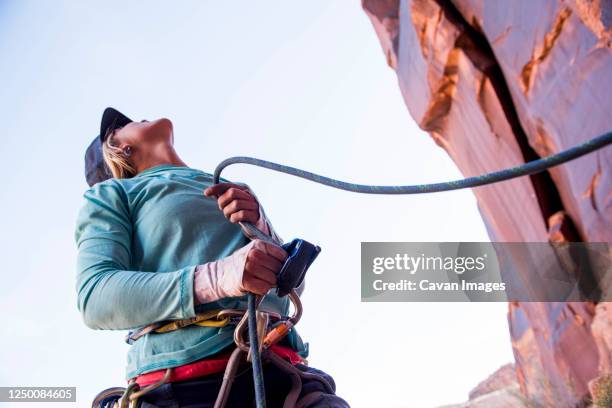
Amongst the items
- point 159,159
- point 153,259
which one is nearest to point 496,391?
point 159,159

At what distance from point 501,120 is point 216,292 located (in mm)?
5784

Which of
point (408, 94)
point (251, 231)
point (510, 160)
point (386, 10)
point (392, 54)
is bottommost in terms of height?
point (251, 231)

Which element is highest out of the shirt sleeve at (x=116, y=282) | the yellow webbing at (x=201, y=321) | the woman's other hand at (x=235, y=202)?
the woman's other hand at (x=235, y=202)

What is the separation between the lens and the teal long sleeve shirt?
0.84 meters

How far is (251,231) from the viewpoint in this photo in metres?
0.86

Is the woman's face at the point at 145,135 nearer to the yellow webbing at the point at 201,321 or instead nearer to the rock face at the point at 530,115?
the yellow webbing at the point at 201,321

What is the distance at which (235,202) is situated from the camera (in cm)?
88

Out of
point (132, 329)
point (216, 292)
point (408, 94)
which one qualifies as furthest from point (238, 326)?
point (408, 94)

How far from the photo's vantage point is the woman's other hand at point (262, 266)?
0.77 metres

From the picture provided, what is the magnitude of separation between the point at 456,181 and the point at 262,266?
272 millimetres

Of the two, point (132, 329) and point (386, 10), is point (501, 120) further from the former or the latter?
point (132, 329)

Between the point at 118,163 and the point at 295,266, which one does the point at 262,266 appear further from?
the point at 118,163

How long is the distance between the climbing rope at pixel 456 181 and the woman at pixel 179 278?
60 millimetres

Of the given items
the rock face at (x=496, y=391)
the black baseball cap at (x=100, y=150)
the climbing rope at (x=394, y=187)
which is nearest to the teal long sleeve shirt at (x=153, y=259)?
the climbing rope at (x=394, y=187)
